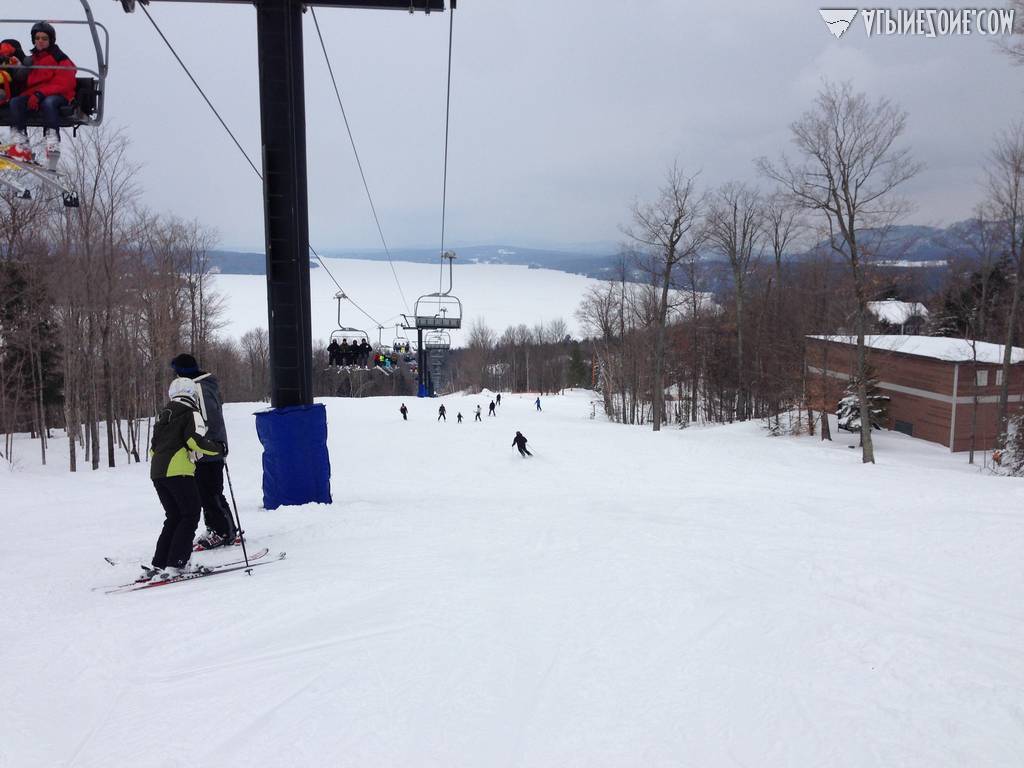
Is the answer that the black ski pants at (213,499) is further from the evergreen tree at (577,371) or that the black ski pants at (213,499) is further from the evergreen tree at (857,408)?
the evergreen tree at (577,371)

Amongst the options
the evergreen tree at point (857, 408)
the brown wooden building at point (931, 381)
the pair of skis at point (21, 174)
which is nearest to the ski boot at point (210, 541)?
the pair of skis at point (21, 174)

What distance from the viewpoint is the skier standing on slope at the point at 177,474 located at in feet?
15.2

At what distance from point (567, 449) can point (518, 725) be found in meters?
17.6

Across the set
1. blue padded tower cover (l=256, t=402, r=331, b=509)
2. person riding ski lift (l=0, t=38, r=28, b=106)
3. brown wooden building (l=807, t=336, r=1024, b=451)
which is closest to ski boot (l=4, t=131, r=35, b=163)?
person riding ski lift (l=0, t=38, r=28, b=106)

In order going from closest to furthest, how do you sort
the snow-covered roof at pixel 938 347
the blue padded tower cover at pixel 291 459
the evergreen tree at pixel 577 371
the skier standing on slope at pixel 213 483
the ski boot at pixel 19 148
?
the ski boot at pixel 19 148 → the skier standing on slope at pixel 213 483 → the blue padded tower cover at pixel 291 459 → the snow-covered roof at pixel 938 347 → the evergreen tree at pixel 577 371

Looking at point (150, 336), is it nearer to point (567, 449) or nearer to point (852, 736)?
point (567, 449)

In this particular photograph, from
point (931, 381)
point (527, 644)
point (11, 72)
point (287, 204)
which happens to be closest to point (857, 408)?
point (931, 381)

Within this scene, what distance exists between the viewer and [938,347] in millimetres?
27828

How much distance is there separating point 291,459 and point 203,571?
288 centimetres

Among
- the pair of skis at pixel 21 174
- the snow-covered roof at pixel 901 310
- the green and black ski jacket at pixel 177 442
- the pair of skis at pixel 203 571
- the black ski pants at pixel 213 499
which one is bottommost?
the pair of skis at pixel 203 571

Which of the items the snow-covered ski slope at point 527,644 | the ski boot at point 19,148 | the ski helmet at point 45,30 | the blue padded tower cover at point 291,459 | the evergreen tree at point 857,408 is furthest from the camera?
the evergreen tree at point 857,408

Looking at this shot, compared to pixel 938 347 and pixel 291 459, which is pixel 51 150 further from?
pixel 938 347

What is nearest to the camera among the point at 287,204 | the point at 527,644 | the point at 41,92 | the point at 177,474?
the point at 527,644

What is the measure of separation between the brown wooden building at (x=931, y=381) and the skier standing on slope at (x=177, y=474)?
84.1 ft
